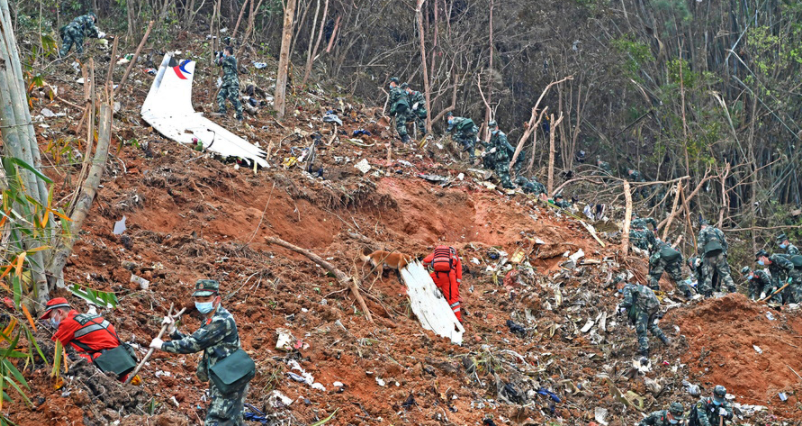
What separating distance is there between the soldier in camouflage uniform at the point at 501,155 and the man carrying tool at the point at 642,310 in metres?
5.36

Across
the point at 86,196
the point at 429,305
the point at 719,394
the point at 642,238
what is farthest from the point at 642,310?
the point at 86,196

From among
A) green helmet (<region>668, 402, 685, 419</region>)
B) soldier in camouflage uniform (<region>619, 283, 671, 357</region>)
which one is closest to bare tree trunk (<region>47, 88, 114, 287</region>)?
green helmet (<region>668, 402, 685, 419</region>)

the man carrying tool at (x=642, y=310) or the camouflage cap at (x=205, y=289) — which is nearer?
the camouflage cap at (x=205, y=289)

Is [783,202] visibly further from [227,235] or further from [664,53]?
[227,235]

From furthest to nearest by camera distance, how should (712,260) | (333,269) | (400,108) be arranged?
(400,108) < (712,260) < (333,269)

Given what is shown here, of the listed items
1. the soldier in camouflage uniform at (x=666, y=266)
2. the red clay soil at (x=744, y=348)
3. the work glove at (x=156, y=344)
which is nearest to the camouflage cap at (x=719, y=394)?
the red clay soil at (x=744, y=348)

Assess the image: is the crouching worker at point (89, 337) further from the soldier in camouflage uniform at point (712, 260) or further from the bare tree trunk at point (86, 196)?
the soldier in camouflage uniform at point (712, 260)

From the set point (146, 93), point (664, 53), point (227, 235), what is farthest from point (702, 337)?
point (664, 53)

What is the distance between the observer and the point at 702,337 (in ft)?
31.6

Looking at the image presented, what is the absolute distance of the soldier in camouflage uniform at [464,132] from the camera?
1494 cm

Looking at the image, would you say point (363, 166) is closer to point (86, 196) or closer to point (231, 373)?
point (86, 196)

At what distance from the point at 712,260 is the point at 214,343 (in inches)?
333

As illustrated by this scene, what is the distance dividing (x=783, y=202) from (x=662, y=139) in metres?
3.83

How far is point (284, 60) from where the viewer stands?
13.8m
